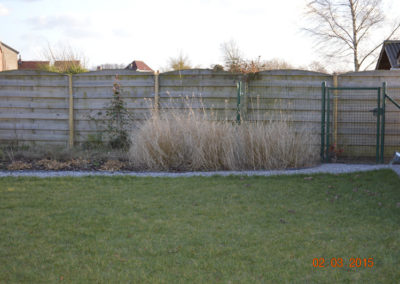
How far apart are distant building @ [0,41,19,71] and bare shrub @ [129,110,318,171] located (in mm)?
30844

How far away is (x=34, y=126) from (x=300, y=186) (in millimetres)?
6572

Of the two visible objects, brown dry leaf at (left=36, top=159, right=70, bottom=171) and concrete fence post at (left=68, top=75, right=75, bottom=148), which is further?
concrete fence post at (left=68, top=75, right=75, bottom=148)

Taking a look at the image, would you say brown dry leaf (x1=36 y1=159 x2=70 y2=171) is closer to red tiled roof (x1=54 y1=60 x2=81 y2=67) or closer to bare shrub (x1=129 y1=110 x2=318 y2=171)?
bare shrub (x1=129 y1=110 x2=318 y2=171)

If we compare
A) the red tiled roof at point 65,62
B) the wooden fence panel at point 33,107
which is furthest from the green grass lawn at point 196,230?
the red tiled roof at point 65,62

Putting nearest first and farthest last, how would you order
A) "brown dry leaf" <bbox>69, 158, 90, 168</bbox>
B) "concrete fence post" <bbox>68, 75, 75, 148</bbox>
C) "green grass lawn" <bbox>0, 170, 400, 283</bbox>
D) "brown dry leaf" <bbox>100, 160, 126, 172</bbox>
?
"green grass lawn" <bbox>0, 170, 400, 283</bbox>
"brown dry leaf" <bbox>100, 160, 126, 172</bbox>
"brown dry leaf" <bbox>69, 158, 90, 168</bbox>
"concrete fence post" <bbox>68, 75, 75, 148</bbox>

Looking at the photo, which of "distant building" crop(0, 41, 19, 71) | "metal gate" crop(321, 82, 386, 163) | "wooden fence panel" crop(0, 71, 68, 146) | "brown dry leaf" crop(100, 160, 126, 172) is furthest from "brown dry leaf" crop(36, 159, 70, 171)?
"distant building" crop(0, 41, 19, 71)

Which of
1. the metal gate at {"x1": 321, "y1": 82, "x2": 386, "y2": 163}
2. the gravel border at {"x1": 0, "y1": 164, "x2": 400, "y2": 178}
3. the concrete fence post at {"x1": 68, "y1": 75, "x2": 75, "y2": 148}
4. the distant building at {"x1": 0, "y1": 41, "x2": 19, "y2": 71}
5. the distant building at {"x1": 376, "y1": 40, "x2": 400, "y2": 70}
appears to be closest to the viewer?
the gravel border at {"x1": 0, "y1": 164, "x2": 400, "y2": 178}

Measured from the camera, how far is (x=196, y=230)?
3.71 meters

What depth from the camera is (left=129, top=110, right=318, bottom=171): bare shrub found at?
6.84 meters

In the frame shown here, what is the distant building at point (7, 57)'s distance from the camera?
3447 cm

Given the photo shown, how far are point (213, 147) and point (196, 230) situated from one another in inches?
A: 126

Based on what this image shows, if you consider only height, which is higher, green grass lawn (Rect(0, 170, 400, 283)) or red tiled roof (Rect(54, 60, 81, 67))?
red tiled roof (Rect(54, 60, 81, 67))

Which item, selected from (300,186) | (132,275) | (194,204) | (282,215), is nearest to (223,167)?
(300,186)

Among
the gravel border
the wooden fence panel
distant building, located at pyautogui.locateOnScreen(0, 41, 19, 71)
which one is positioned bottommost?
the gravel border
